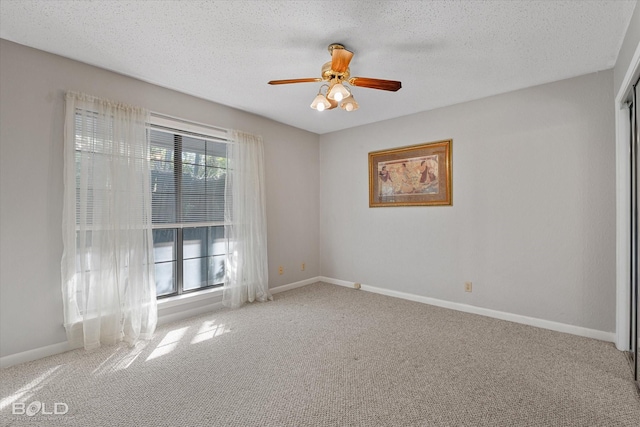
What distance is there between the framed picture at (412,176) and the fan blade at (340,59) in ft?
6.55

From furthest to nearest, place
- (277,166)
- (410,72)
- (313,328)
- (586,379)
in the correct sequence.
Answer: (277,166) < (313,328) < (410,72) < (586,379)

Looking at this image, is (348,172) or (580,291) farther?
(348,172)

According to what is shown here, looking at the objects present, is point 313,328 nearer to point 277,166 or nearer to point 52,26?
point 277,166

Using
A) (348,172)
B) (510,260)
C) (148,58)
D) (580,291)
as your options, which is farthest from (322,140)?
(580,291)

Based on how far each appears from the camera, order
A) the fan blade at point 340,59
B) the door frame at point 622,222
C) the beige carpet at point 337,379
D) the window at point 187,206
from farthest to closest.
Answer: the window at point 187,206 < the door frame at point 622,222 < the fan blade at point 340,59 < the beige carpet at point 337,379

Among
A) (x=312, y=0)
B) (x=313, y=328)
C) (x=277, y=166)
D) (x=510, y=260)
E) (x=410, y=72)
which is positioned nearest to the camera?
(x=312, y=0)

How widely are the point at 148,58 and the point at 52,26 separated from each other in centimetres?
63

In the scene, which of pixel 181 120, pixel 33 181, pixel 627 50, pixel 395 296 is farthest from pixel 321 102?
pixel 395 296

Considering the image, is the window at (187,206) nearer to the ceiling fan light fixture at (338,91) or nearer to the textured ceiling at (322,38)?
the textured ceiling at (322,38)

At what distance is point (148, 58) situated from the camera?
263 centimetres

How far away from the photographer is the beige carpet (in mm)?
1775

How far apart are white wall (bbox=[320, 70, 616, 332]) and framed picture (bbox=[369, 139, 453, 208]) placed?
0.10 m

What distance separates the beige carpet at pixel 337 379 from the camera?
1.78 m

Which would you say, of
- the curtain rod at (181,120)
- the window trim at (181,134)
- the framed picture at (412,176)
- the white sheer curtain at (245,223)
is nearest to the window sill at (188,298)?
the window trim at (181,134)
